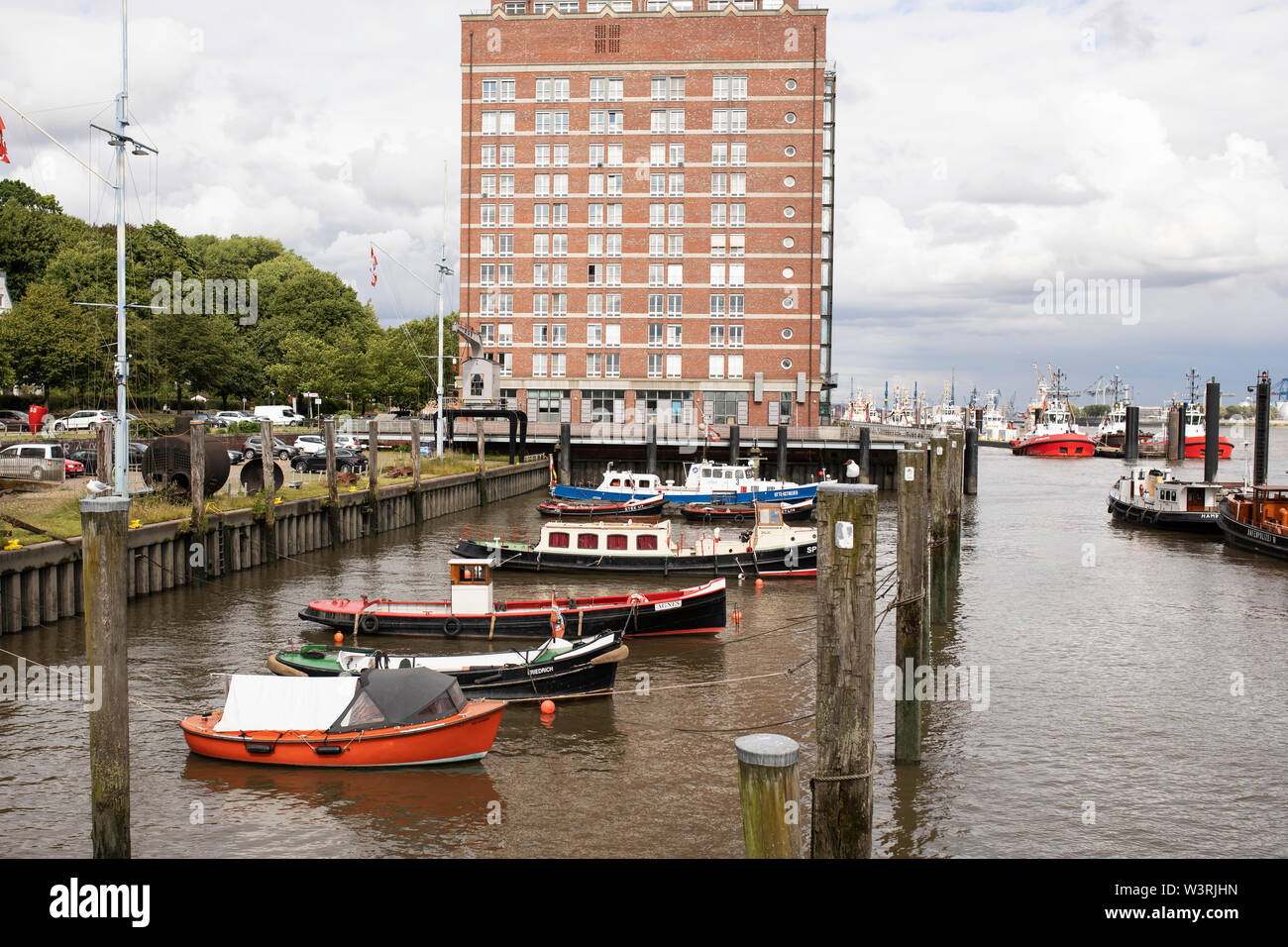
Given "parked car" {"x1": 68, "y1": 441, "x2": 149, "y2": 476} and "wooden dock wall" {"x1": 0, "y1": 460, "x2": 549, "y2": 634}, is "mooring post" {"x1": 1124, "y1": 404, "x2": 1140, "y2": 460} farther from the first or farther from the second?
"parked car" {"x1": 68, "y1": 441, "x2": 149, "y2": 476}

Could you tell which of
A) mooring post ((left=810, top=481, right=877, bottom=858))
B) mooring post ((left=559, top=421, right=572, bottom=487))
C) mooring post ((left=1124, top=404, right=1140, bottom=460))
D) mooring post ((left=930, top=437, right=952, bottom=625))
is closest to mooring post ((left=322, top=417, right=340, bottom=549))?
mooring post ((left=930, top=437, right=952, bottom=625))

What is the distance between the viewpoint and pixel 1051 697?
24.2 metres

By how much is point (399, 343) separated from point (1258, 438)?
81303 millimetres

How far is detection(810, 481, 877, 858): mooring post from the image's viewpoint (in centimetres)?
1226

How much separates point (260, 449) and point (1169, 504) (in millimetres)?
53808

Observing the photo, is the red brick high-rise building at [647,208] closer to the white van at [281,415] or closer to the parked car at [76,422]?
the white van at [281,415]

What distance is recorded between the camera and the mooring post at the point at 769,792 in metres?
10.3

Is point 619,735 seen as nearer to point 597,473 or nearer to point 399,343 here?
point 597,473

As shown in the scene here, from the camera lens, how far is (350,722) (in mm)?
18266

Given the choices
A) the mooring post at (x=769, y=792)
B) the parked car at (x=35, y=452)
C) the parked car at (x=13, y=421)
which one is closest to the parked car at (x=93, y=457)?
the parked car at (x=35, y=452)

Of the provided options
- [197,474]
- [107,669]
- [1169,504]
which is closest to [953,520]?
[197,474]

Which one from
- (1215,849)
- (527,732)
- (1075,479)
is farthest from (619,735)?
(1075,479)

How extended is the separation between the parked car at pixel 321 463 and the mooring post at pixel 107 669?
4695 centimetres

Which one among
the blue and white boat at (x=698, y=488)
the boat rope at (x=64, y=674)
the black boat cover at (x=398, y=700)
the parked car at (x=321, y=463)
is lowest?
the boat rope at (x=64, y=674)
